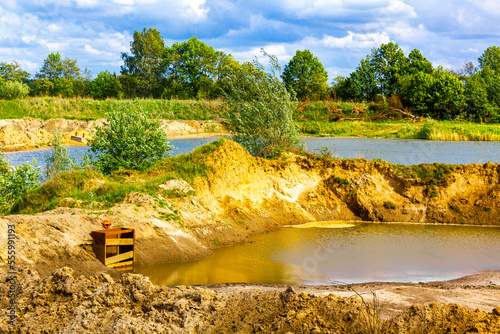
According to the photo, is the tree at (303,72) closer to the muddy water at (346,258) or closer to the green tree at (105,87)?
the green tree at (105,87)

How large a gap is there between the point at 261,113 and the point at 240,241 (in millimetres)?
8819

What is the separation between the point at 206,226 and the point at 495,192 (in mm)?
12793

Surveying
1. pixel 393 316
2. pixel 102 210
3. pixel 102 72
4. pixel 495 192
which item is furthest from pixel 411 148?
pixel 102 72

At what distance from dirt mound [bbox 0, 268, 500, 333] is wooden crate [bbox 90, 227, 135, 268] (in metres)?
2.85

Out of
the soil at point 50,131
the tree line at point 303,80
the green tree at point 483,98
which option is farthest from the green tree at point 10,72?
the green tree at point 483,98

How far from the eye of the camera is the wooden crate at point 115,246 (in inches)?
516

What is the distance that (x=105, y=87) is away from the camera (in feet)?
264

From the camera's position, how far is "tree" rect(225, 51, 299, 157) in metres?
23.3

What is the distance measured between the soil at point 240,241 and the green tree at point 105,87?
62505mm

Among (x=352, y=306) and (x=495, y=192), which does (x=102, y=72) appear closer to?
(x=495, y=192)

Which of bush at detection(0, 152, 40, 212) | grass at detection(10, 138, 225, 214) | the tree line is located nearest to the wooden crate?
grass at detection(10, 138, 225, 214)

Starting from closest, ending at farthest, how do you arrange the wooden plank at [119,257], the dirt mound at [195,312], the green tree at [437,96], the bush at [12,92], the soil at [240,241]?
the dirt mound at [195,312] → the soil at [240,241] → the wooden plank at [119,257] → the green tree at [437,96] → the bush at [12,92]

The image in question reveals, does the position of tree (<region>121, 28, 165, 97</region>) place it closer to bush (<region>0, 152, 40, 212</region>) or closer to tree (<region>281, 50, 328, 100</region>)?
tree (<region>281, 50, 328, 100</region>)

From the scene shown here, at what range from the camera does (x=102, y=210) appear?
15.3m
